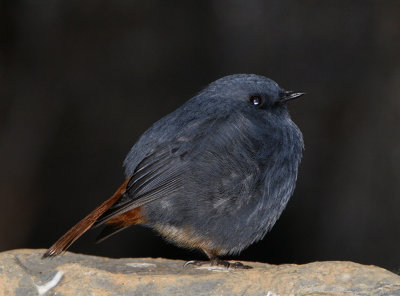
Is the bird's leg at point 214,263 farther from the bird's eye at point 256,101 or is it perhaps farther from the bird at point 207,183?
the bird's eye at point 256,101

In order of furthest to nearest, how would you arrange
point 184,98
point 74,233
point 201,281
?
point 184,98, point 74,233, point 201,281

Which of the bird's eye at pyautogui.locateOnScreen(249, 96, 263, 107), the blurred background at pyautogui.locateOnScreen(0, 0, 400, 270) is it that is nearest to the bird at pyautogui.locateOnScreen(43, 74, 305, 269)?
the bird's eye at pyautogui.locateOnScreen(249, 96, 263, 107)

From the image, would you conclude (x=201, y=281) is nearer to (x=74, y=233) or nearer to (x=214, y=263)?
(x=214, y=263)

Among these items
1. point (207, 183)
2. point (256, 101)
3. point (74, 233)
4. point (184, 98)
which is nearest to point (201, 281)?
point (207, 183)

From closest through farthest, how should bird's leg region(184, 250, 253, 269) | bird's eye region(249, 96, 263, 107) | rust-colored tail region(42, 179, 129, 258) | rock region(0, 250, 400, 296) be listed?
rock region(0, 250, 400, 296) → rust-colored tail region(42, 179, 129, 258) → bird's leg region(184, 250, 253, 269) → bird's eye region(249, 96, 263, 107)

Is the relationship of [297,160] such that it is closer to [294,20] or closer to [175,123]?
[175,123]

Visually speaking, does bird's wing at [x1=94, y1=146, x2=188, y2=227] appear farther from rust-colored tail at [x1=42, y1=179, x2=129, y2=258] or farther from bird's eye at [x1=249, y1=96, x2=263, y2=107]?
bird's eye at [x1=249, y1=96, x2=263, y2=107]

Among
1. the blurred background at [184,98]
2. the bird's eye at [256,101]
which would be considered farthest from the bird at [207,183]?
the blurred background at [184,98]
